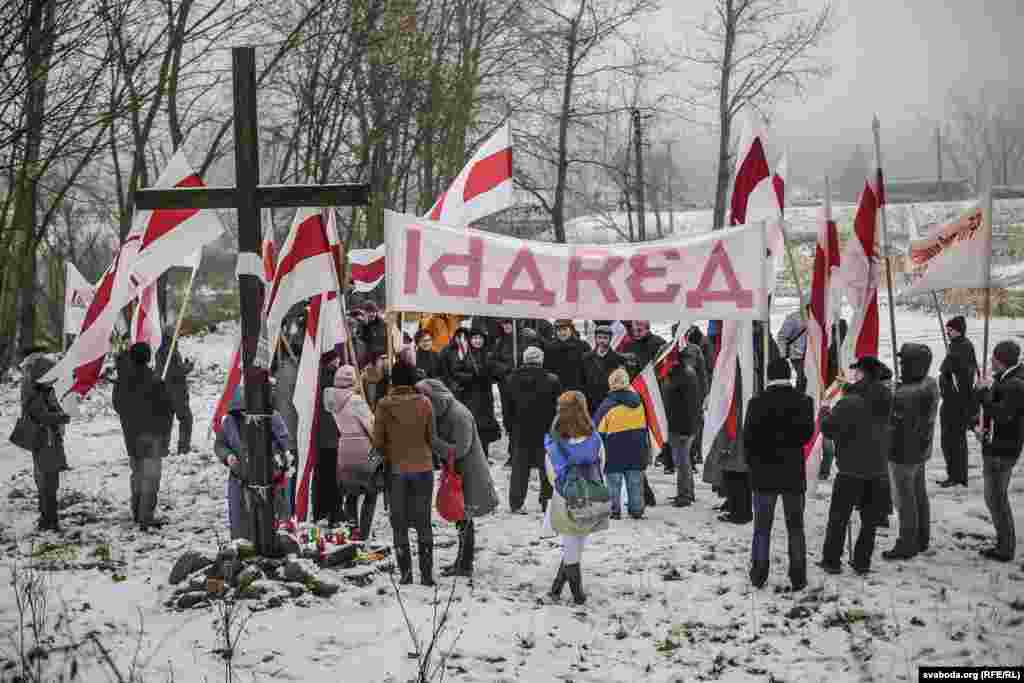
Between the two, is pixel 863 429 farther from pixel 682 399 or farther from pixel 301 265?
pixel 301 265

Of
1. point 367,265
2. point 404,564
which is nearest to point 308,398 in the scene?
point 404,564

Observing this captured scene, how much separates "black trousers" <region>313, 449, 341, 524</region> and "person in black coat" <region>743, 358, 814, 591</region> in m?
4.18

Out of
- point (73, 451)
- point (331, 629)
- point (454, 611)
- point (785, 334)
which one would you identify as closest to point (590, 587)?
point (454, 611)

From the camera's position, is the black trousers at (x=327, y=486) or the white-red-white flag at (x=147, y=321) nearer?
the black trousers at (x=327, y=486)

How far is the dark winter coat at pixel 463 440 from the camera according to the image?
773 centimetres

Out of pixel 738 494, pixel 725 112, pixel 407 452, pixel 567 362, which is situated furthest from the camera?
pixel 725 112

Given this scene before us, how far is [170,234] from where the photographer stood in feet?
25.6

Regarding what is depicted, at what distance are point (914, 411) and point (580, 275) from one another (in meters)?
3.22

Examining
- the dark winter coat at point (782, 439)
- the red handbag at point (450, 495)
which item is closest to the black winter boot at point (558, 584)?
the red handbag at point (450, 495)

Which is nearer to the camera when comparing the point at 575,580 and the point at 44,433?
the point at 575,580

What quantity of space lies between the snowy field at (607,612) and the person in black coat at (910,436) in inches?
10.1

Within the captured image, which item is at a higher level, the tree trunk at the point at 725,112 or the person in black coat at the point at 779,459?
the tree trunk at the point at 725,112

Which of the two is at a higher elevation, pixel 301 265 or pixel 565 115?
pixel 565 115

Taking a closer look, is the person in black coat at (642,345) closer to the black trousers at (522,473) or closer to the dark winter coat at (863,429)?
the black trousers at (522,473)
